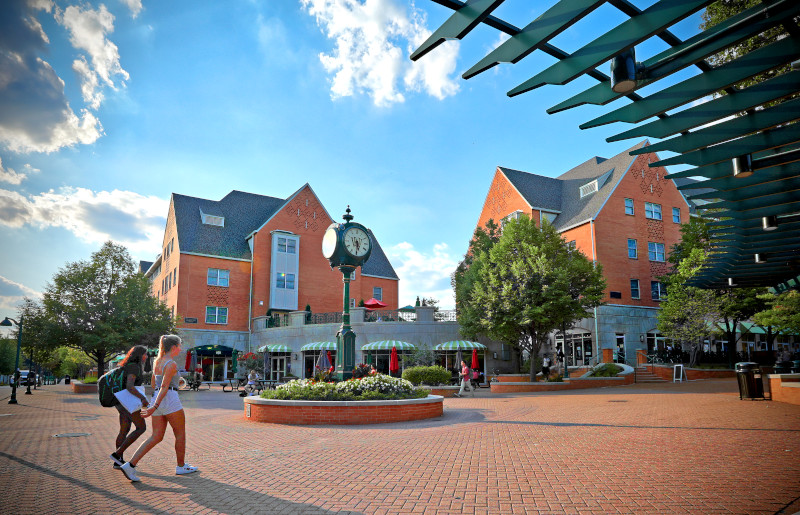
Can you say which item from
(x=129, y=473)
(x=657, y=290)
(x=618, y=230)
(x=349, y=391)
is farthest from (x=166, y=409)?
(x=657, y=290)

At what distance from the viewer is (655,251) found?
133 feet

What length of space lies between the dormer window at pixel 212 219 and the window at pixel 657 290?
37.1 m

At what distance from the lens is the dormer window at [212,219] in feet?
149

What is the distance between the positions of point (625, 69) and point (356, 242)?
1207cm

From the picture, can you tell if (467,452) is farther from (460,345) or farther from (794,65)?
(460,345)

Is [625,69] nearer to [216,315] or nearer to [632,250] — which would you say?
[632,250]

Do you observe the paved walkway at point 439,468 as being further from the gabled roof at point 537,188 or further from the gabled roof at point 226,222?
the gabled roof at point 226,222

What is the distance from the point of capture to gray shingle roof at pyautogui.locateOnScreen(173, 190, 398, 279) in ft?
143

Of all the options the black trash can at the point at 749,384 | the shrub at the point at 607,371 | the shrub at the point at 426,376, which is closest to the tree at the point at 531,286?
Result: the shrub at the point at 607,371

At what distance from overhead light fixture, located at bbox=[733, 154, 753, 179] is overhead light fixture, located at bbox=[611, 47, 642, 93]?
3789 mm

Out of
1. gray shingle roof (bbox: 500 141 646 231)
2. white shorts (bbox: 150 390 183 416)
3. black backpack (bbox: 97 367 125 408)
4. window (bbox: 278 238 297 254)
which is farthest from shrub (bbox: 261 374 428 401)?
window (bbox: 278 238 297 254)

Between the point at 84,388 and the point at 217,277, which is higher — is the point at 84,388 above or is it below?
below

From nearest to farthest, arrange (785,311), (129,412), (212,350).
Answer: (129,412) → (785,311) → (212,350)

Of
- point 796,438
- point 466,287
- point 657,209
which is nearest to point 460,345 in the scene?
point 466,287
